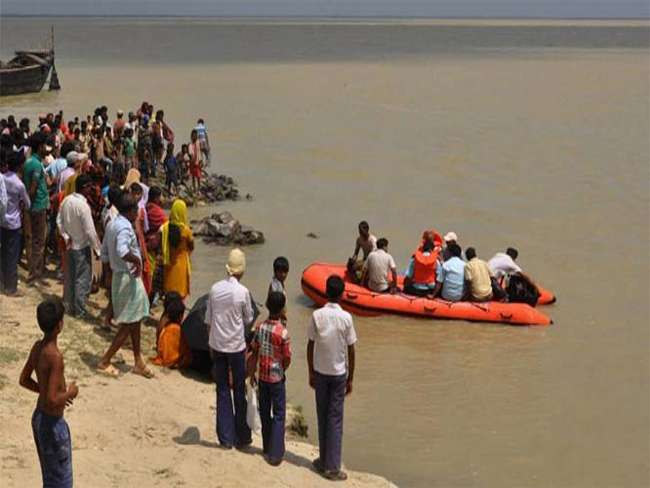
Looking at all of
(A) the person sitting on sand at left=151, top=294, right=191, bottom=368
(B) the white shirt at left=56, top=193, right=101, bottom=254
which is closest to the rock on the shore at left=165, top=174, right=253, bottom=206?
(B) the white shirt at left=56, top=193, right=101, bottom=254

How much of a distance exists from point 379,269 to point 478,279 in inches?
47.9

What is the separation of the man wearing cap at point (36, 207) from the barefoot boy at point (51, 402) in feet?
13.8

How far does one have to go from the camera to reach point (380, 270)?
440 inches

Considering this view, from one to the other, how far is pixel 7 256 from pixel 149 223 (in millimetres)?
1350

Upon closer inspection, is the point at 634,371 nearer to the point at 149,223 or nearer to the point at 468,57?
the point at 149,223

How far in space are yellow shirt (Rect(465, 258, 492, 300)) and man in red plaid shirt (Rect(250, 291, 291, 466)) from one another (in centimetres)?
524

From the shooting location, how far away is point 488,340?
34.8 ft

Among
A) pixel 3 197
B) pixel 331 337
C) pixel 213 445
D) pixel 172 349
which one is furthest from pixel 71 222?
pixel 331 337

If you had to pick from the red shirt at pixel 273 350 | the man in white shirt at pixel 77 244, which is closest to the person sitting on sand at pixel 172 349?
the man in white shirt at pixel 77 244

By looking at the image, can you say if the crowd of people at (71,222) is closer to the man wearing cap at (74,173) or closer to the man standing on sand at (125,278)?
the man wearing cap at (74,173)

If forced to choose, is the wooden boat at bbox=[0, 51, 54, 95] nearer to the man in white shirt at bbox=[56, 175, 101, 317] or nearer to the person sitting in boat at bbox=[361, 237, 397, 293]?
the person sitting in boat at bbox=[361, 237, 397, 293]

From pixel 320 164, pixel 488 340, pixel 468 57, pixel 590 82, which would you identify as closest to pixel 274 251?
pixel 488 340

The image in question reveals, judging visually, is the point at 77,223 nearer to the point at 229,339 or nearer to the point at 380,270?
the point at 229,339

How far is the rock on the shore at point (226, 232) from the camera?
1427 cm
